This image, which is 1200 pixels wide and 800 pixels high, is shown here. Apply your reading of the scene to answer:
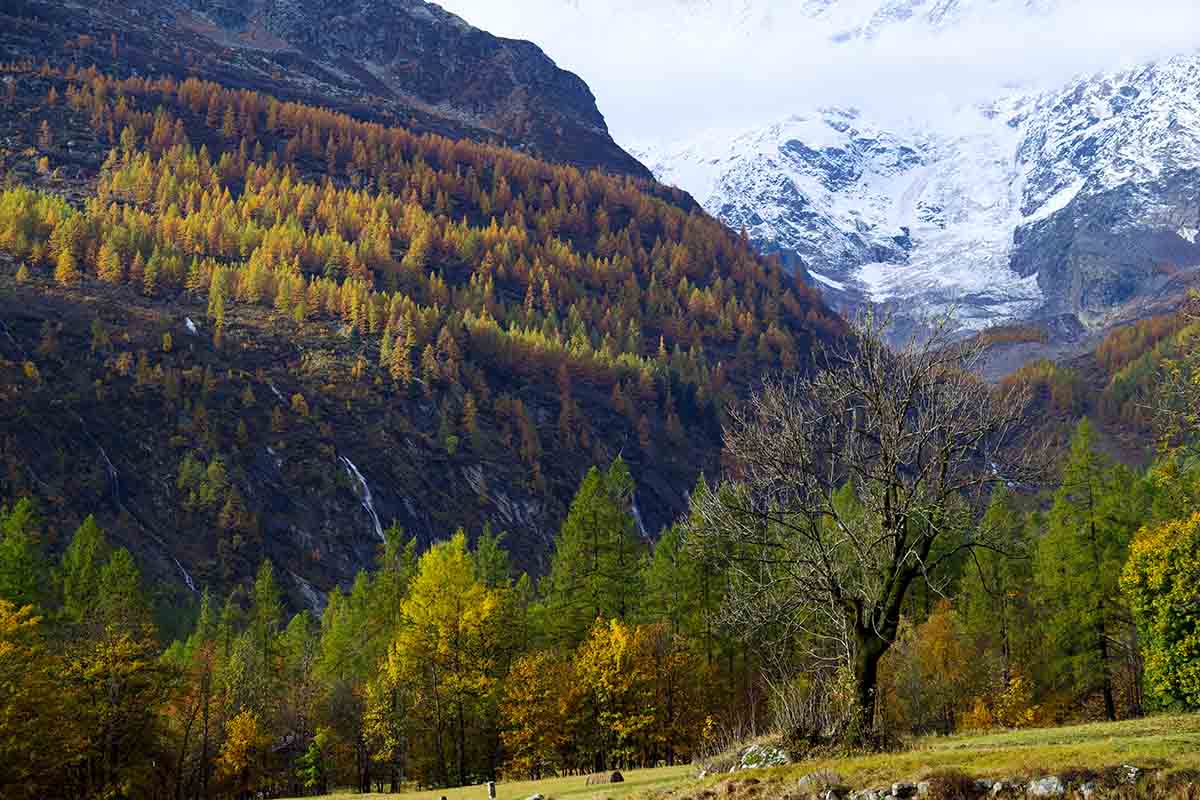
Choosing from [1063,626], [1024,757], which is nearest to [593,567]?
[1063,626]

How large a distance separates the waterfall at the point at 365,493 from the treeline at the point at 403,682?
6144cm

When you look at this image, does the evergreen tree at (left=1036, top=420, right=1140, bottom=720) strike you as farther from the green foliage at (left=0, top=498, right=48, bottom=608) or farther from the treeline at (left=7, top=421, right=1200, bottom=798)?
the green foliage at (left=0, top=498, right=48, bottom=608)

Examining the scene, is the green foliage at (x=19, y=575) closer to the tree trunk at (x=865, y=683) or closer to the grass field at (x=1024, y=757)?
the grass field at (x=1024, y=757)

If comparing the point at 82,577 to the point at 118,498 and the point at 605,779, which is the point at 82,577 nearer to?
the point at 605,779

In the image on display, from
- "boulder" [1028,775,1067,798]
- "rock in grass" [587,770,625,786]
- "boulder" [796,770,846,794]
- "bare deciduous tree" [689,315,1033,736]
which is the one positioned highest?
"bare deciduous tree" [689,315,1033,736]

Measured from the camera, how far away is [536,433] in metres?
165

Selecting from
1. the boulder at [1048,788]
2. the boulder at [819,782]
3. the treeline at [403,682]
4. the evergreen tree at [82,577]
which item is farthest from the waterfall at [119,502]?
the boulder at [1048,788]

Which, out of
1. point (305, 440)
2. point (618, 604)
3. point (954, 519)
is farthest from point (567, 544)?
point (305, 440)

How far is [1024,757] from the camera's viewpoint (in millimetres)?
21906

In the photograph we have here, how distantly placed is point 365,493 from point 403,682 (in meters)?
79.6

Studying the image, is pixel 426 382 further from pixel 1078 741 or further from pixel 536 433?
pixel 1078 741

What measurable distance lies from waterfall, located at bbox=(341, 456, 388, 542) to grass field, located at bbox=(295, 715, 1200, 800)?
99.2m

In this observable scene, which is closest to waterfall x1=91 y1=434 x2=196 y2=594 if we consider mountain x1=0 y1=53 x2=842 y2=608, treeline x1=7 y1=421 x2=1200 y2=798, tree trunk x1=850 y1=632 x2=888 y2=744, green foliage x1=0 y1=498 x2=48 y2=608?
mountain x1=0 y1=53 x2=842 y2=608

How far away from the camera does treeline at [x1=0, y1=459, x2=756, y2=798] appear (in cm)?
4378
